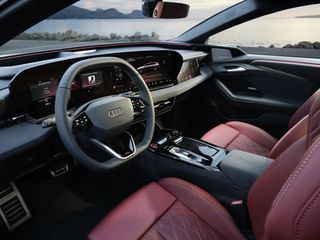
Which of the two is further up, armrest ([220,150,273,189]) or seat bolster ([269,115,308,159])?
seat bolster ([269,115,308,159])

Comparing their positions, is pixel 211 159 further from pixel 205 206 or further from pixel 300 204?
pixel 300 204

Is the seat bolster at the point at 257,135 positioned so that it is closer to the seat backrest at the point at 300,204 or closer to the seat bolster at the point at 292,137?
the seat bolster at the point at 292,137

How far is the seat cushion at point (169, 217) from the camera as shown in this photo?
1252 mm

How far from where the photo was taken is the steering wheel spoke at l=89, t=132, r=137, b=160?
141 cm

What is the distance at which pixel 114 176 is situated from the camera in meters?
2.35

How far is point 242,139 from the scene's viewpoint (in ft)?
7.06

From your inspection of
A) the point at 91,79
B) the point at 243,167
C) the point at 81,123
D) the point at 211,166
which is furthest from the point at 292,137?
the point at 91,79

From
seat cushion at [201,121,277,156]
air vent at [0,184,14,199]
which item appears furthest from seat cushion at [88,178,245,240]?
air vent at [0,184,14,199]

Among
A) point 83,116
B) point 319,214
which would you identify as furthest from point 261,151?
point 319,214

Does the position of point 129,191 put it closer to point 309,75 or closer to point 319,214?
point 309,75

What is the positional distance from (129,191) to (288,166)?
139 centimetres

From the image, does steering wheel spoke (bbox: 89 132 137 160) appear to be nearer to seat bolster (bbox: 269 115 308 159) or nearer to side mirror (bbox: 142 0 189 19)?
side mirror (bbox: 142 0 189 19)

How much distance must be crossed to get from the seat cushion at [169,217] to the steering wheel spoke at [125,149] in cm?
17

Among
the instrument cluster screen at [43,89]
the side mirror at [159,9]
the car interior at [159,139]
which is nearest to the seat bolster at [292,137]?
the car interior at [159,139]
